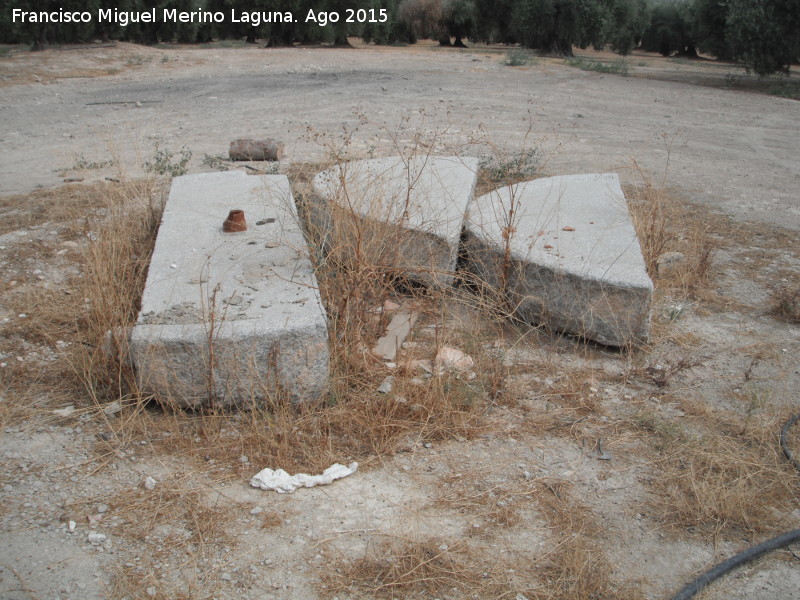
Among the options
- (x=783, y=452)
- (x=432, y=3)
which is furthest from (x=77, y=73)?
(x=432, y=3)

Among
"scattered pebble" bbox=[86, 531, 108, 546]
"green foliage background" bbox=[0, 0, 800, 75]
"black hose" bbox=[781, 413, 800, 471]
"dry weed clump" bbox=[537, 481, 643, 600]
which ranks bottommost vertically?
"scattered pebble" bbox=[86, 531, 108, 546]

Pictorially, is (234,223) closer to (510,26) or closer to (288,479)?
(288,479)

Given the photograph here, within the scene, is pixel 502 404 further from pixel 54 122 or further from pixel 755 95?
pixel 755 95

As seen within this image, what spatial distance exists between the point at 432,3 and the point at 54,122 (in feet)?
73.1

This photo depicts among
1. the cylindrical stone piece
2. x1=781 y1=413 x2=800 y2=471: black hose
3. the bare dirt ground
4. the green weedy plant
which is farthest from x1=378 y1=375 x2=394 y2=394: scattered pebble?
→ the cylindrical stone piece

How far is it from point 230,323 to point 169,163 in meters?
4.21

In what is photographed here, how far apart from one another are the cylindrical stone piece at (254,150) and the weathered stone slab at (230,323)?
2945mm

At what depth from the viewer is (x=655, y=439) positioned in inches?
120

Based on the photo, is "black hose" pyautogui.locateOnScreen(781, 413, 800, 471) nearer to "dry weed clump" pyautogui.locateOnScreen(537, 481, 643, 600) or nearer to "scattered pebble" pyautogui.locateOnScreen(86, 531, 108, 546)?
"dry weed clump" pyautogui.locateOnScreen(537, 481, 643, 600)

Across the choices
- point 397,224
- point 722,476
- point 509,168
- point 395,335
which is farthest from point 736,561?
point 509,168

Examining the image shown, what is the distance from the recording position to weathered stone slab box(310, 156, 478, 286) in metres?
3.65

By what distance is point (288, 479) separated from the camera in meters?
2.69

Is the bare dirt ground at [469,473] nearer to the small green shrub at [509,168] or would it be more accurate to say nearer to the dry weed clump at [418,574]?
the dry weed clump at [418,574]

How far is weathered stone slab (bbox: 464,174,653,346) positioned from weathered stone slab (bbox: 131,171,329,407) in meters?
1.05
